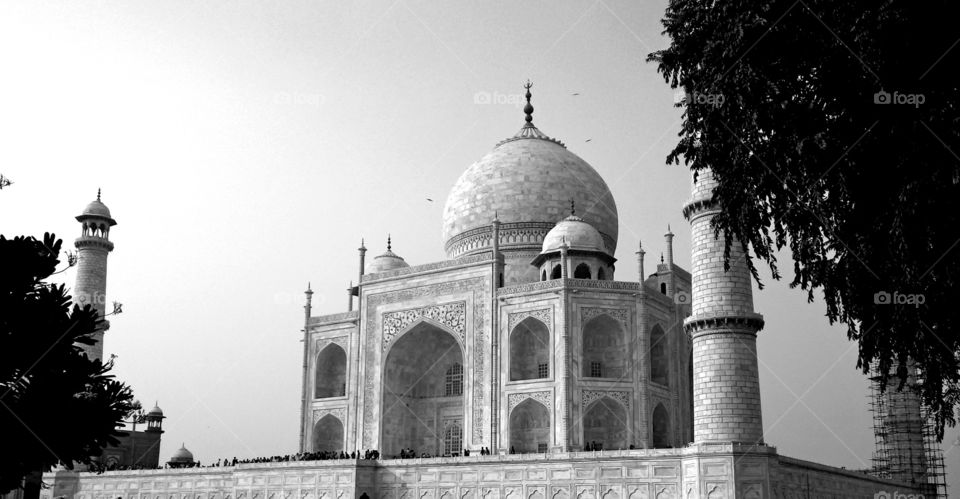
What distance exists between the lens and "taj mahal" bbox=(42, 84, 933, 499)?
593 inches

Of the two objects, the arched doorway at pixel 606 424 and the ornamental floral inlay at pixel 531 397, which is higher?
the ornamental floral inlay at pixel 531 397

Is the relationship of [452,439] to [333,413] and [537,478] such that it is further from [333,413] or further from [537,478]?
[537,478]

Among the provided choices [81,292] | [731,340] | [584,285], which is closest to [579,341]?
→ [584,285]

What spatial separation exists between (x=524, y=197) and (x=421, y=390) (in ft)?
22.9

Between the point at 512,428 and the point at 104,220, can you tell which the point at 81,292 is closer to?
the point at 104,220

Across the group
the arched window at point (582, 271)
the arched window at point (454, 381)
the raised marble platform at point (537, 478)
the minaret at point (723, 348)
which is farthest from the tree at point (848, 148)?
the arched window at point (454, 381)

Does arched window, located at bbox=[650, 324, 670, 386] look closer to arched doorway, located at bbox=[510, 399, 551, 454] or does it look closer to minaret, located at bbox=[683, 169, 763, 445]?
arched doorway, located at bbox=[510, 399, 551, 454]

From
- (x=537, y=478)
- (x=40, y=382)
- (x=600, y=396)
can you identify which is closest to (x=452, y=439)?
(x=600, y=396)

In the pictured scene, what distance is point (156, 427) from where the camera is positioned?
35.4 m

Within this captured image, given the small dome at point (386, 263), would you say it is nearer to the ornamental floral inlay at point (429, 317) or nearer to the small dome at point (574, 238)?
the ornamental floral inlay at point (429, 317)

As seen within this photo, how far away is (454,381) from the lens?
27.1 meters

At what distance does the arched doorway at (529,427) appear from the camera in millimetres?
23734

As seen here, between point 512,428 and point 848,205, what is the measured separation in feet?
51.7

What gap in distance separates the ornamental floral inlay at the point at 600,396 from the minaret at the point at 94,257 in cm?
1343
